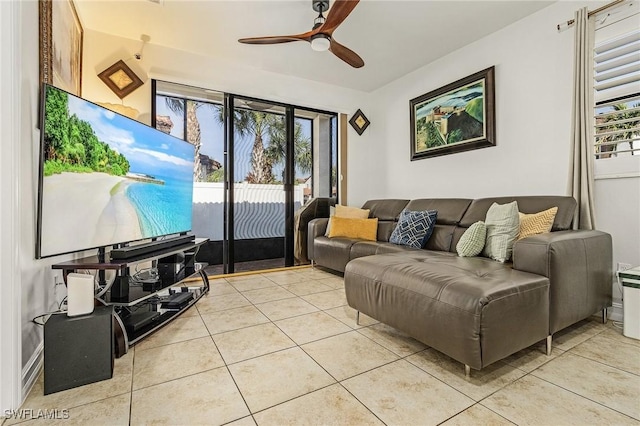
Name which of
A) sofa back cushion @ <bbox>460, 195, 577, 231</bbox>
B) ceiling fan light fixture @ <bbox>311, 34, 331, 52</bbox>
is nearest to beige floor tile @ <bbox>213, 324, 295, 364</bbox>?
sofa back cushion @ <bbox>460, 195, 577, 231</bbox>

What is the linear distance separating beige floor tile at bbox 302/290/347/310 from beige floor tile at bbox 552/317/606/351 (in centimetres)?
145

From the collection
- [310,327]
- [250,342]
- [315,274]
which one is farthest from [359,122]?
[250,342]

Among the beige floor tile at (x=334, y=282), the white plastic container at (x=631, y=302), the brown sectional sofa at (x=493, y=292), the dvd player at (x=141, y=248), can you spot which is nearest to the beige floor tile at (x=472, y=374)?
the brown sectional sofa at (x=493, y=292)

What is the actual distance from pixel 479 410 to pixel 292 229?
3.12 metres

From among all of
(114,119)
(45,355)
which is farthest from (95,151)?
(45,355)

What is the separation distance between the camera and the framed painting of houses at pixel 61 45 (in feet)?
5.30

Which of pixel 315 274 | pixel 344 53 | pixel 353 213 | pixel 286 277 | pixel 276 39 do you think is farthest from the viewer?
pixel 353 213

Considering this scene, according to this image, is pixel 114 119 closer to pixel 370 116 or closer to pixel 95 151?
pixel 95 151

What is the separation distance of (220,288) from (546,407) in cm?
264

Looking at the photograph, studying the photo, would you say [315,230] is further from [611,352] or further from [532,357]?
[611,352]

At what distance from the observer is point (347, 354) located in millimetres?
1675

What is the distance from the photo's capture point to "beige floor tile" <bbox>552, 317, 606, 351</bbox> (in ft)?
5.88

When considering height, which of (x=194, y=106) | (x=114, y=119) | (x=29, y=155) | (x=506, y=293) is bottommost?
(x=506, y=293)

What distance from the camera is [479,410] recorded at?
47.5 inches
